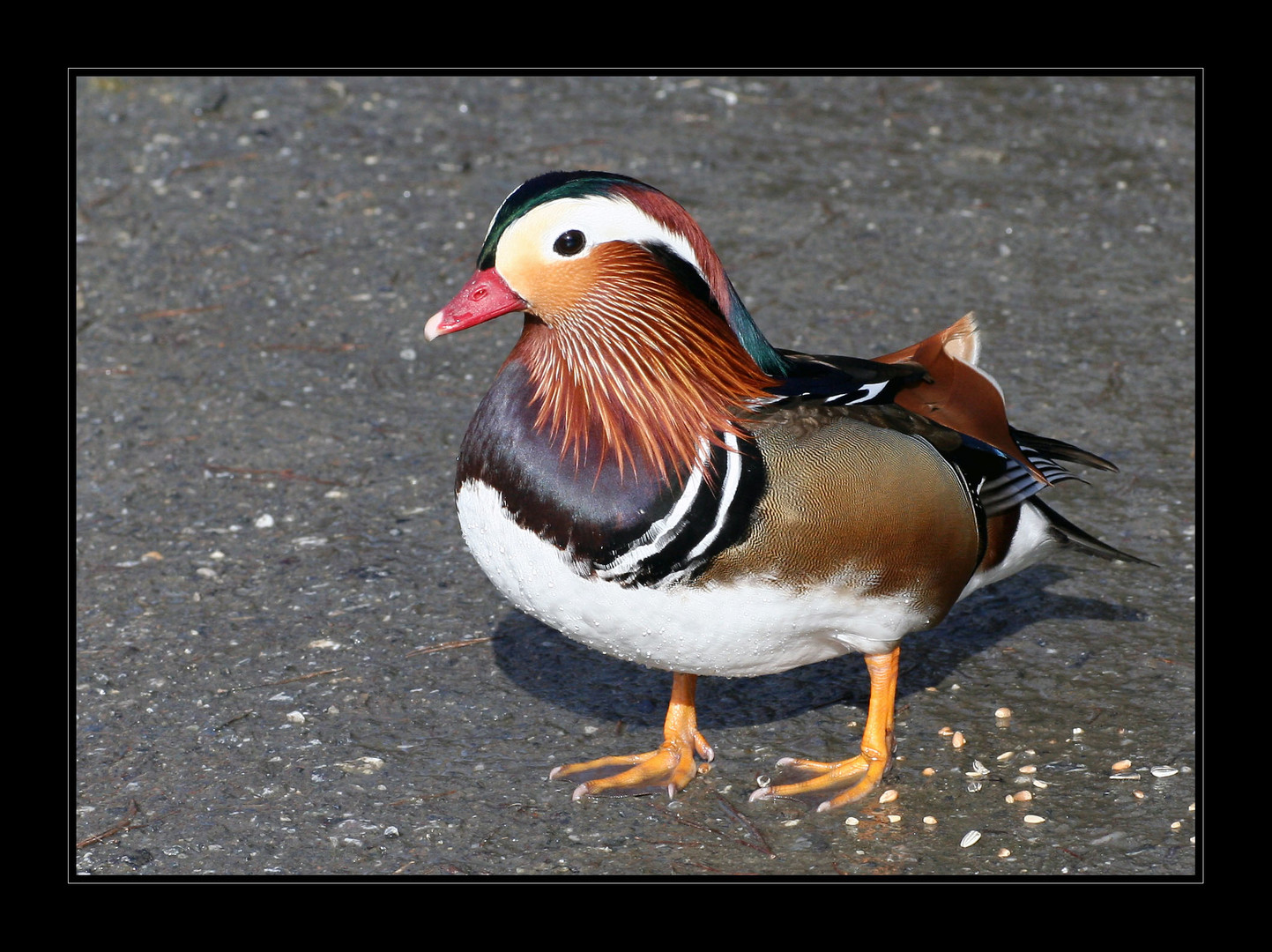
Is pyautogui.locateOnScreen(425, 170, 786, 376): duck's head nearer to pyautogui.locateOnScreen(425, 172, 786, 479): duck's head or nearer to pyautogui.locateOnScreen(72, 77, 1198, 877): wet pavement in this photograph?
pyautogui.locateOnScreen(425, 172, 786, 479): duck's head

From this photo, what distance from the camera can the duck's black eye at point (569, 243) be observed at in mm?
2846

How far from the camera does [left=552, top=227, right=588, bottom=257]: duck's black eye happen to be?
9.34 feet

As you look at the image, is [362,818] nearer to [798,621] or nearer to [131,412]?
[798,621]

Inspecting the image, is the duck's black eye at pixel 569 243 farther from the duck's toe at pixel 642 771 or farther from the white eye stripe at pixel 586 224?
the duck's toe at pixel 642 771

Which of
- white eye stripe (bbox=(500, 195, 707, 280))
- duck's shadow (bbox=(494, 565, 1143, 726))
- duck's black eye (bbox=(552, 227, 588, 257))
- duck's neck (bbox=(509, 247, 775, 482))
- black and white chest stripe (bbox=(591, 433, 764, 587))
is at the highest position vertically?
white eye stripe (bbox=(500, 195, 707, 280))

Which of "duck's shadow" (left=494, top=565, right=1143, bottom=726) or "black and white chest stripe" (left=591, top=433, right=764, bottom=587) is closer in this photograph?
"black and white chest stripe" (left=591, top=433, right=764, bottom=587)

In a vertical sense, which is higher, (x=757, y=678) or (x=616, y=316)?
(x=616, y=316)

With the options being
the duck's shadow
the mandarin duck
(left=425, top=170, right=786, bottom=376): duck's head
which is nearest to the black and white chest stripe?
the mandarin duck

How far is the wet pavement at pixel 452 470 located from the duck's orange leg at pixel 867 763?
56mm

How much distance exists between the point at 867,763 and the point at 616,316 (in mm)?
1291

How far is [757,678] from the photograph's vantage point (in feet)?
12.9

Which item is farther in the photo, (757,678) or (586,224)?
(757,678)

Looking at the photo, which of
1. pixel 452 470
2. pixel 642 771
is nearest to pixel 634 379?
pixel 642 771

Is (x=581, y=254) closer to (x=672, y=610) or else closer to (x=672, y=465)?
(x=672, y=465)
